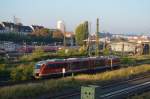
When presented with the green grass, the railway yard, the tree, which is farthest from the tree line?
the green grass

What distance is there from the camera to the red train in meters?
35.1

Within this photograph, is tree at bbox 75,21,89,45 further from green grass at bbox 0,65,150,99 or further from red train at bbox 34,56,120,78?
green grass at bbox 0,65,150,99

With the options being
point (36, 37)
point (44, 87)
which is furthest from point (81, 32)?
point (44, 87)

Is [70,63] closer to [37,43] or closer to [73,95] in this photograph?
[73,95]

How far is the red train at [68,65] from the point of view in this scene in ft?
115

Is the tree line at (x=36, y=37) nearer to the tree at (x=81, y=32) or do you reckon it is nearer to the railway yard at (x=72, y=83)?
the tree at (x=81, y=32)

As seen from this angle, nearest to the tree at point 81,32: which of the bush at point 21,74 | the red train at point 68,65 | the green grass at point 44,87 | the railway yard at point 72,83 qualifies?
the railway yard at point 72,83

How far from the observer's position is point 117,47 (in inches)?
4240

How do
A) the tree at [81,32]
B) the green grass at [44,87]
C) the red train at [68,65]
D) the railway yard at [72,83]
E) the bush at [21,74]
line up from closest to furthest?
1. the green grass at [44,87]
2. the railway yard at [72,83]
3. the bush at [21,74]
4. the red train at [68,65]
5. the tree at [81,32]

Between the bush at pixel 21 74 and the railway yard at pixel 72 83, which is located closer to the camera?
the railway yard at pixel 72 83

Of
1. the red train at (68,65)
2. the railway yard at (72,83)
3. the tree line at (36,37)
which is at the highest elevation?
the tree line at (36,37)

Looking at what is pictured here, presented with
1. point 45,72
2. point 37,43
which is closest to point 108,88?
point 45,72

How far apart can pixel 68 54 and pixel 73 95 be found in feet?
143

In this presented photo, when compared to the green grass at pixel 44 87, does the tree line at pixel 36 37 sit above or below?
above
